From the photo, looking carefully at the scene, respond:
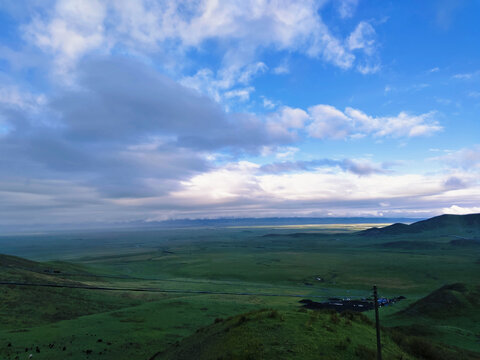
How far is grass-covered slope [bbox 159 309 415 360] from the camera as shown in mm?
17703

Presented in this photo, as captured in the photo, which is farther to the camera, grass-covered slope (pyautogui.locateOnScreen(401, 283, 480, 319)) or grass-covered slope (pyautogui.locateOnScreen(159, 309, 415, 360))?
grass-covered slope (pyautogui.locateOnScreen(401, 283, 480, 319))

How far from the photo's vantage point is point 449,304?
4766cm

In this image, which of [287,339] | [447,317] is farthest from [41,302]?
[447,317]

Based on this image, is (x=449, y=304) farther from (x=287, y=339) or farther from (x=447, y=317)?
(x=287, y=339)

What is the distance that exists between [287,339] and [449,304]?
43.7 m

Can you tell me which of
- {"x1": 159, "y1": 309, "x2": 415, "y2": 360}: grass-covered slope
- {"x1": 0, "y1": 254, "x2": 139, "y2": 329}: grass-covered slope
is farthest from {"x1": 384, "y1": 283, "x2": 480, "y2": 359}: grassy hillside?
{"x1": 0, "y1": 254, "x2": 139, "y2": 329}: grass-covered slope

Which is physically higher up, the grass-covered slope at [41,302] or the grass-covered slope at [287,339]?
the grass-covered slope at [287,339]

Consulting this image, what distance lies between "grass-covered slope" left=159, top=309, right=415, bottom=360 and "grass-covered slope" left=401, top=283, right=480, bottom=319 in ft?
Answer: 96.6

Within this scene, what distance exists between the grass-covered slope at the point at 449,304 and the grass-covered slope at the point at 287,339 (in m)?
29.4

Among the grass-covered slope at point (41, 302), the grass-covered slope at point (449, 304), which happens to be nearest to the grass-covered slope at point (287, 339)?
the grass-covered slope at point (41, 302)

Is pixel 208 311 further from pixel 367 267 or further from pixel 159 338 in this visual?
pixel 367 267

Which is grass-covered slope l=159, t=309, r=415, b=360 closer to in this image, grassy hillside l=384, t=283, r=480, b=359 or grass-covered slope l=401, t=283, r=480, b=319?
grassy hillside l=384, t=283, r=480, b=359

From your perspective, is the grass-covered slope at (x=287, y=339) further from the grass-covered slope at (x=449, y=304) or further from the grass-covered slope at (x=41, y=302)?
the grass-covered slope at (x=449, y=304)

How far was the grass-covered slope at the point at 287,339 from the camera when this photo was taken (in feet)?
58.1
